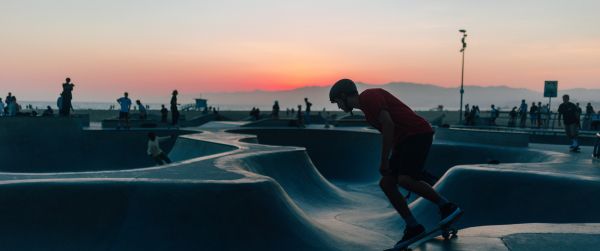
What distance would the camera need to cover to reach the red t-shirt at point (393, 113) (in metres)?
4.44

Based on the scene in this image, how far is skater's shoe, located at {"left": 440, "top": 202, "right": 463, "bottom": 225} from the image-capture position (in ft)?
14.4

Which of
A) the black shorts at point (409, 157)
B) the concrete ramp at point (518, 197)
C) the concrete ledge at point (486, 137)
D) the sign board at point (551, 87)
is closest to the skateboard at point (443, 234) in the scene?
the black shorts at point (409, 157)

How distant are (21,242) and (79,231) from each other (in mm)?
668

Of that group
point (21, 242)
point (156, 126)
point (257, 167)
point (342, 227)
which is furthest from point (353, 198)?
point (156, 126)

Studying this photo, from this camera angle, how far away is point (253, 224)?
21.0ft

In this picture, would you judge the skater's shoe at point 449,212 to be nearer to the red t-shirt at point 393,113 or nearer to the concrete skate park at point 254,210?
the concrete skate park at point 254,210

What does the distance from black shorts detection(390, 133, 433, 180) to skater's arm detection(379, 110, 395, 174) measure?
0.52 ft

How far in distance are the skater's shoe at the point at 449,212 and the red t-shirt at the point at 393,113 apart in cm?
73

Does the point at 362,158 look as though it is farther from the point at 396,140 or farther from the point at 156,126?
the point at 396,140

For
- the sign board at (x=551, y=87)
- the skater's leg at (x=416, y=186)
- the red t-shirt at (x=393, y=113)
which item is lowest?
the skater's leg at (x=416, y=186)

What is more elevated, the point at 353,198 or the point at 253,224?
the point at 253,224

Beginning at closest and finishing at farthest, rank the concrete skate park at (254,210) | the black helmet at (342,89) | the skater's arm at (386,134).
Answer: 1. the skater's arm at (386,134)
2. the black helmet at (342,89)
3. the concrete skate park at (254,210)

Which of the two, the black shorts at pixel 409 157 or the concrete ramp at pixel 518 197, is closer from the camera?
the black shorts at pixel 409 157

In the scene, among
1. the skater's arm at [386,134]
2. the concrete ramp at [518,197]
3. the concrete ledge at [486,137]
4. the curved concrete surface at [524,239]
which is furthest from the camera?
the concrete ledge at [486,137]
